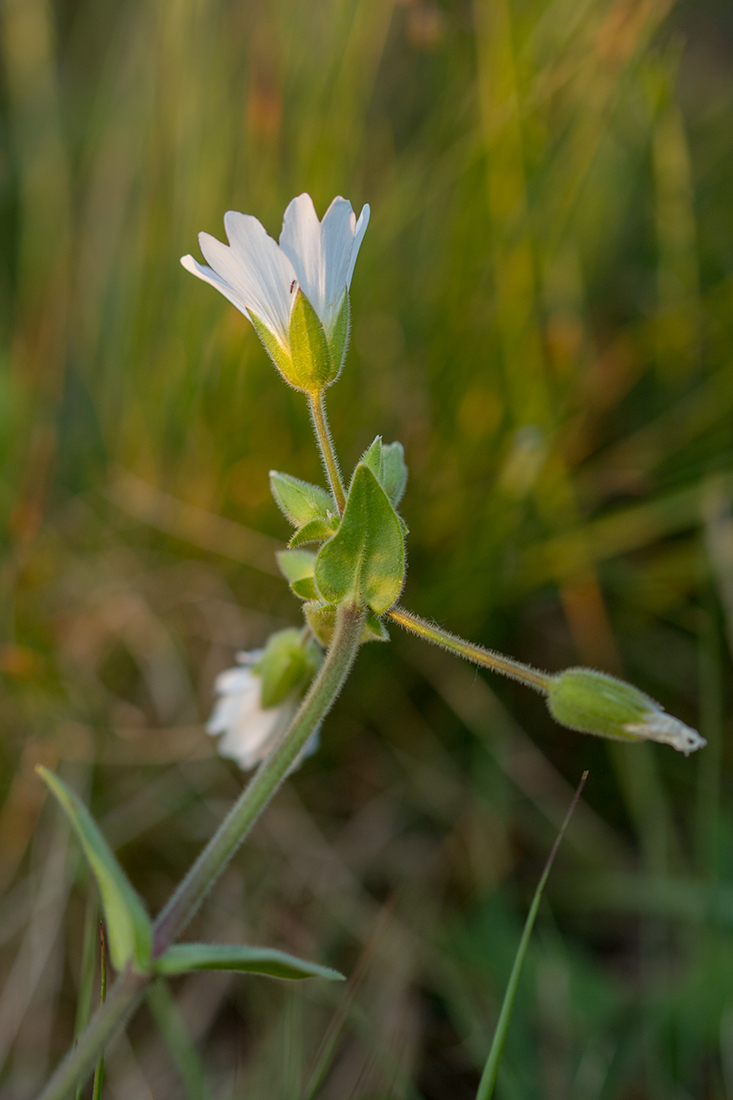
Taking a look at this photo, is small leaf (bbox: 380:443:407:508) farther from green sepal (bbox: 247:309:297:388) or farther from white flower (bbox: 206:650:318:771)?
white flower (bbox: 206:650:318:771)

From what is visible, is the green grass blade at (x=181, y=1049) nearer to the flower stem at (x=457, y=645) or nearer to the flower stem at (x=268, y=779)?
the flower stem at (x=268, y=779)

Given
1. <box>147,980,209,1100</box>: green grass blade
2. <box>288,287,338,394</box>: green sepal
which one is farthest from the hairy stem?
<box>288,287,338,394</box>: green sepal

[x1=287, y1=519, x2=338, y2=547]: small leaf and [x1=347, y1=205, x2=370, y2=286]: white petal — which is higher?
[x1=347, y1=205, x2=370, y2=286]: white petal

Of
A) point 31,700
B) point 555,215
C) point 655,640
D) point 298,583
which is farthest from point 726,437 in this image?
point 31,700

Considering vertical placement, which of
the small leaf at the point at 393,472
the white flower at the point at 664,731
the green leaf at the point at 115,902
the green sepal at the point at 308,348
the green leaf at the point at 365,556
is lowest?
the white flower at the point at 664,731

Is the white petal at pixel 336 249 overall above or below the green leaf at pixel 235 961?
above

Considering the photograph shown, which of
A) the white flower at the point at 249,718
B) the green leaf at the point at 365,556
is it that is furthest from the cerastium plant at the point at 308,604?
the white flower at the point at 249,718

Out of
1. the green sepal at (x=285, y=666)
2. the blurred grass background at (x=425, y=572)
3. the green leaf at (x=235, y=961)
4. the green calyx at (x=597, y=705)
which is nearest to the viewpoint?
the green leaf at (x=235, y=961)
